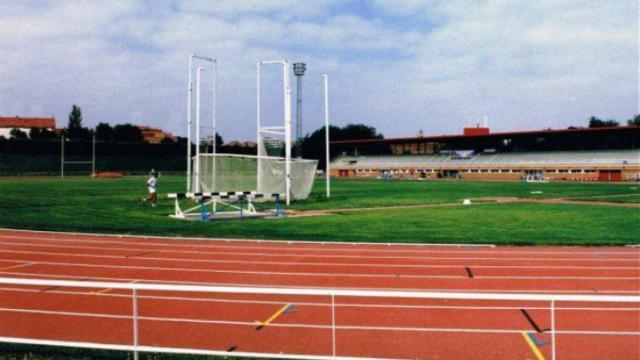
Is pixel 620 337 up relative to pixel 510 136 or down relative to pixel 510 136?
down

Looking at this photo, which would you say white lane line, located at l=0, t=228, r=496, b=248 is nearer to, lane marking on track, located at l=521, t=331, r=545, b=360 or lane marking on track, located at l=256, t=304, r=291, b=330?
lane marking on track, located at l=256, t=304, r=291, b=330

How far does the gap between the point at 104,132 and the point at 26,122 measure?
35.8 metres

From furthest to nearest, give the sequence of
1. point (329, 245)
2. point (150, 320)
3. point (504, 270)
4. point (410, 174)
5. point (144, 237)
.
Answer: point (410, 174)
point (144, 237)
point (329, 245)
point (504, 270)
point (150, 320)

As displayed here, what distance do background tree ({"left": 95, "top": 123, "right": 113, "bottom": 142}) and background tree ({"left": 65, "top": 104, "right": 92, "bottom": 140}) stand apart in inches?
120

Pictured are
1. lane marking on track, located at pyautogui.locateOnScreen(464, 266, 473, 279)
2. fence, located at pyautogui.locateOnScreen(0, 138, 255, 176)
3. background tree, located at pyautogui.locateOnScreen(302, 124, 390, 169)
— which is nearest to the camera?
lane marking on track, located at pyautogui.locateOnScreen(464, 266, 473, 279)

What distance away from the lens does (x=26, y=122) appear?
445ft

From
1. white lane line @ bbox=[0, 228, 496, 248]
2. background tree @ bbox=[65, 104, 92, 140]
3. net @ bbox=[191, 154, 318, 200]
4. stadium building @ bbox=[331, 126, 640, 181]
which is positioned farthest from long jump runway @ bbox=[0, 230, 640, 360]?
background tree @ bbox=[65, 104, 92, 140]

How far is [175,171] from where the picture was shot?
90.1 metres

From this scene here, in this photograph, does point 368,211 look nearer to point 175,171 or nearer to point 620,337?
point 620,337

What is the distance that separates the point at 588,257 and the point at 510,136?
70.9 metres

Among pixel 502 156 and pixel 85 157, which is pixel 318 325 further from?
pixel 85 157

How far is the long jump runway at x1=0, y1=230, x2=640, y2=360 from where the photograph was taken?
6277 mm

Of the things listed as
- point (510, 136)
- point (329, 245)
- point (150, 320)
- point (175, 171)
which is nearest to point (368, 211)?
point (329, 245)

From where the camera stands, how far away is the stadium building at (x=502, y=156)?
6894 cm
